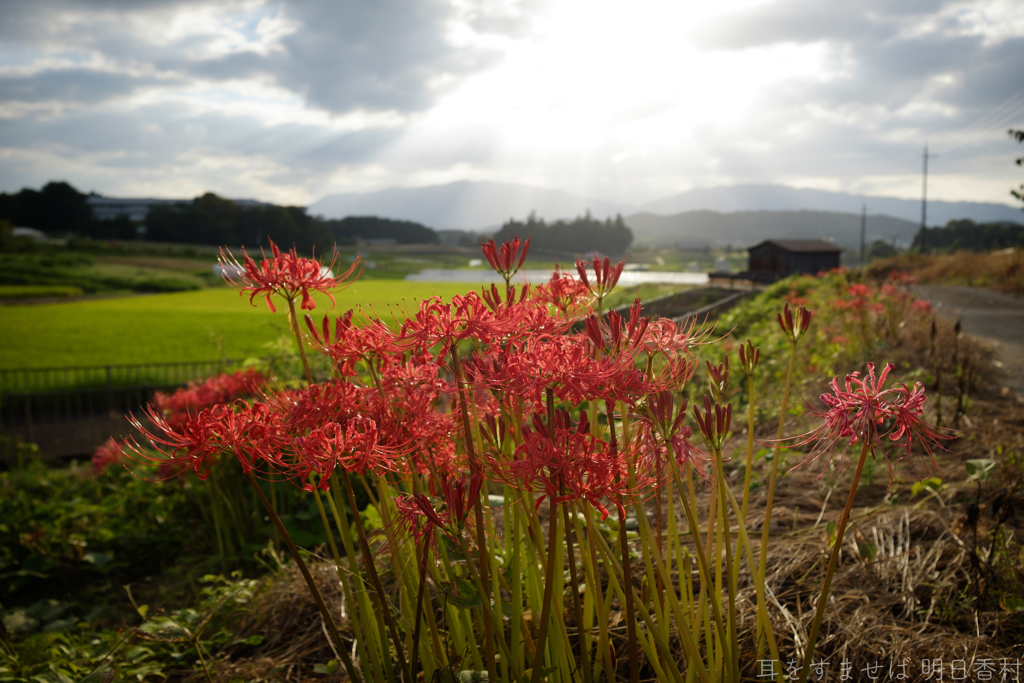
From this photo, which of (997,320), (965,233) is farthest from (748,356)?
(965,233)

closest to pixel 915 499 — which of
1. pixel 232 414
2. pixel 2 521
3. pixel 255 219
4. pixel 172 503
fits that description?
pixel 232 414

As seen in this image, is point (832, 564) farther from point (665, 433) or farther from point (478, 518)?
point (478, 518)

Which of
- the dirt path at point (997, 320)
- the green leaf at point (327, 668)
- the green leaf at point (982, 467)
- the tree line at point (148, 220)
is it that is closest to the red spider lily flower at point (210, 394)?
the green leaf at point (327, 668)

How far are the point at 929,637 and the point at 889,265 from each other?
142ft

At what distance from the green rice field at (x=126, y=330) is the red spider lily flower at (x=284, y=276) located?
16879mm

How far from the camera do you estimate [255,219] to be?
64.5m

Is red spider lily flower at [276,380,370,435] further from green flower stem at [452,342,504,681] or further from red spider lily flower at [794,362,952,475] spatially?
red spider lily flower at [794,362,952,475]

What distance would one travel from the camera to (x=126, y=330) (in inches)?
1325

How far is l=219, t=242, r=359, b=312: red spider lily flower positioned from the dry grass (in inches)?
1024

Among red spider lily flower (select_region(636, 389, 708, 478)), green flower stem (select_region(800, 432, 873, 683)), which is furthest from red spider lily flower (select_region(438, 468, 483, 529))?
green flower stem (select_region(800, 432, 873, 683))

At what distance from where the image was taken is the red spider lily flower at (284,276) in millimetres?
1418

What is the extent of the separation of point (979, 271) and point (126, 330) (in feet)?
153

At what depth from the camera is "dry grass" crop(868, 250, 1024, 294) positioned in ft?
71.2

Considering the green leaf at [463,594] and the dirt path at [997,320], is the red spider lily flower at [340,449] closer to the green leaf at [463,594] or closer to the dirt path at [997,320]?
the green leaf at [463,594]
